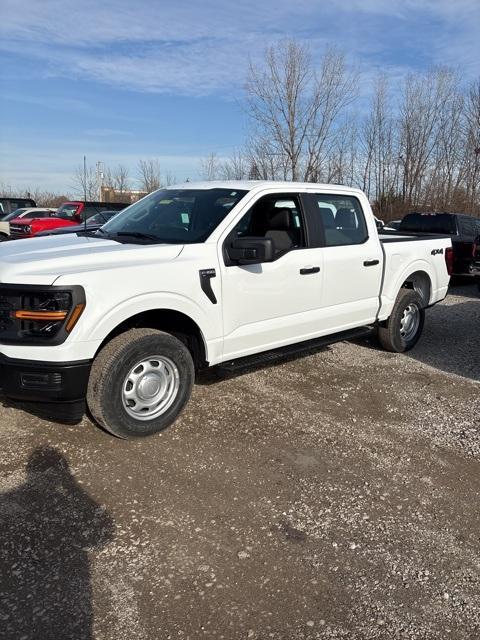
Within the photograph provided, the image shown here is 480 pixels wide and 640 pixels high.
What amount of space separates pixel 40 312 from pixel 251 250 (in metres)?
1.64

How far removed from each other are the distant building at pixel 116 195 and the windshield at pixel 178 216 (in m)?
37.7

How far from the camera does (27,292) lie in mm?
3461

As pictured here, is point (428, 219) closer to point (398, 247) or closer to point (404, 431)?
point (398, 247)

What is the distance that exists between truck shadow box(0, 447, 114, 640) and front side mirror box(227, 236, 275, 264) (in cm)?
199

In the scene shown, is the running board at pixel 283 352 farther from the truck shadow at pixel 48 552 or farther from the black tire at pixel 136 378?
the truck shadow at pixel 48 552

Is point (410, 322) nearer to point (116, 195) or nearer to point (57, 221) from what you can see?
point (57, 221)

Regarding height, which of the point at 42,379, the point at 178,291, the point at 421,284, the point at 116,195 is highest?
the point at 116,195

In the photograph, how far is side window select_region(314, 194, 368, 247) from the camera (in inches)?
211

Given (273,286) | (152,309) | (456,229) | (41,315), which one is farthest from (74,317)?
(456,229)

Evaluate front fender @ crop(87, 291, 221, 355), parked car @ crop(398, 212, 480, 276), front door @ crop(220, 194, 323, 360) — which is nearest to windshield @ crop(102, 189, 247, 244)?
front door @ crop(220, 194, 323, 360)

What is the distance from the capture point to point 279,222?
5.09 m

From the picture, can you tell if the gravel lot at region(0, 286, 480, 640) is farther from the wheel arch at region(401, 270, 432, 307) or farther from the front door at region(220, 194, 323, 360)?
the wheel arch at region(401, 270, 432, 307)

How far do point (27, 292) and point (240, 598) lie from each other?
222 centimetres

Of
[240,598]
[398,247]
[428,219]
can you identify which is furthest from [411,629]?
[428,219]
